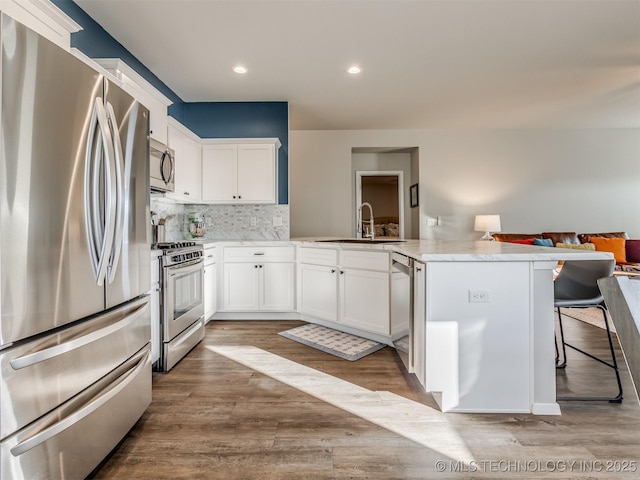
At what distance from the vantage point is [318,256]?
11.2 feet

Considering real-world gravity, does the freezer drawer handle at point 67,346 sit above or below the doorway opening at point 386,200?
below

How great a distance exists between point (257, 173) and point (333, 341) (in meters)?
2.11

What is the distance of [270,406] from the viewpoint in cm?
186

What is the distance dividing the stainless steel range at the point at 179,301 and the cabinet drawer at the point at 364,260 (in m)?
1.35

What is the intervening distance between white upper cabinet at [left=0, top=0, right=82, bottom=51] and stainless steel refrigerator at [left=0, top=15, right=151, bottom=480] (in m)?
0.59

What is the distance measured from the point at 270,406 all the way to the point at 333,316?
1.48 metres

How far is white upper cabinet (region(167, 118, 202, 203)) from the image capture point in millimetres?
3190

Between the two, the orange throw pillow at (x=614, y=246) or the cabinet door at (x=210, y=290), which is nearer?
the cabinet door at (x=210, y=290)

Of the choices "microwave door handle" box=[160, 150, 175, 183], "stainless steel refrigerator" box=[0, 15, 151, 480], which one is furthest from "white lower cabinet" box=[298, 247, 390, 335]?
"stainless steel refrigerator" box=[0, 15, 151, 480]

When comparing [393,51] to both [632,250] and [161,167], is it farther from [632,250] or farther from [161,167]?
[632,250]

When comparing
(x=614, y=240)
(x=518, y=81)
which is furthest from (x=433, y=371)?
(x=614, y=240)

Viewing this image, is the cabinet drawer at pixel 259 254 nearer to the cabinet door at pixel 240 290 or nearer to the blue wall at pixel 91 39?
the cabinet door at pixel 240 290

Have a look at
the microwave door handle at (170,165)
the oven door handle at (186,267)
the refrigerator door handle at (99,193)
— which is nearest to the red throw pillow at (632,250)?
the oven door handle at (186,267)

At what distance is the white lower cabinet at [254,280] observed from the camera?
3596 millimetres
